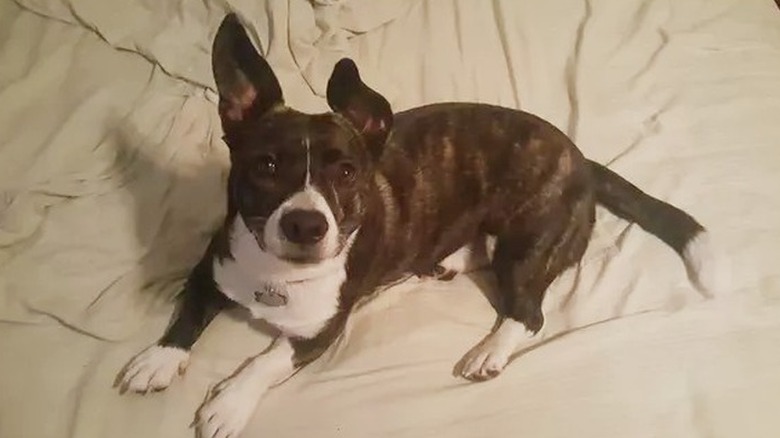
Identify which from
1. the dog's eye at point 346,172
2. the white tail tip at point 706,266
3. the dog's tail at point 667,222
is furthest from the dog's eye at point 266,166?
the white tail tip at point 706,266

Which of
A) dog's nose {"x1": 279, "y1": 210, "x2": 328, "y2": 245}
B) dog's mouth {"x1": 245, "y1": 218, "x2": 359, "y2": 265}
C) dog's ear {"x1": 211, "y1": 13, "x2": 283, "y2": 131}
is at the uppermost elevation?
dog's ear {"x1": 211, "y1": 13, "x2": 283, "y2": 131}

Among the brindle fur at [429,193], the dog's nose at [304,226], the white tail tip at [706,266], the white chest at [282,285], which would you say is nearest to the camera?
the dog's nose at [304,226]

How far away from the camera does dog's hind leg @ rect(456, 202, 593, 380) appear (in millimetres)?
2117

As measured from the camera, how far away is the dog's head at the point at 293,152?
6.02 feet

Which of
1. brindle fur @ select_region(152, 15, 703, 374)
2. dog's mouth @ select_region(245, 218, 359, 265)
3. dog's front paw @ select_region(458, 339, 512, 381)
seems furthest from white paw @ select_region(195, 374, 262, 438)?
dog's front paw @ select_region(458, 339, 512, 381)

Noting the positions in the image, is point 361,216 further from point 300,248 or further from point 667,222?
point 667,222

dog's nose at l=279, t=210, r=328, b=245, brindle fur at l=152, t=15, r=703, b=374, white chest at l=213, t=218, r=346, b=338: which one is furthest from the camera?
white chest at l=213, t=218, r=346, b=338

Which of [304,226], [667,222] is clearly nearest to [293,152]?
[304,226]

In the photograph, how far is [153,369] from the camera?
6.59ft

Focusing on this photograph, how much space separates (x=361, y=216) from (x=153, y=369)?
1.64 feet

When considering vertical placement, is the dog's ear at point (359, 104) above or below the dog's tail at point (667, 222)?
above

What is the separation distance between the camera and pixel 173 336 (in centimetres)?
208

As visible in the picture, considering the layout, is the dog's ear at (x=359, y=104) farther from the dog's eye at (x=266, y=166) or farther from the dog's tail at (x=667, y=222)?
the dog's tail at (x=667, y=222)

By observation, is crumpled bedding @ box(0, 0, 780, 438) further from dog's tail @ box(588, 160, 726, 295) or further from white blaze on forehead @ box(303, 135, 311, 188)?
white blaze on forehead @ box(303, 135, 311, 188)
